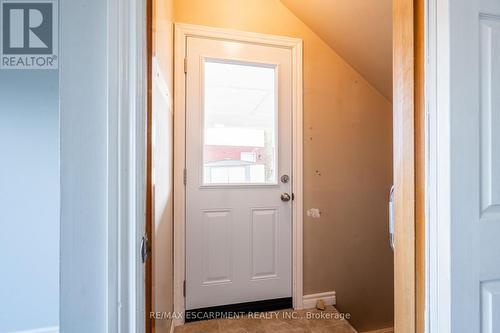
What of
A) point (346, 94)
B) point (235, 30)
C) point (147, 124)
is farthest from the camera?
point (346, 94)

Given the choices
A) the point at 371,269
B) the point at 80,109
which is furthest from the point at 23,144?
the point at 371,269

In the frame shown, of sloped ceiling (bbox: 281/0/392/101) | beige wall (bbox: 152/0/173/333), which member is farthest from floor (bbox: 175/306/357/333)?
sloped ceiling (bbox: 281/0/392/101)

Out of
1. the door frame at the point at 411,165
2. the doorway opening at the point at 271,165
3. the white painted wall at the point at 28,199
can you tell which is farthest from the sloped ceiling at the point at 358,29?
the white painted wall at the point at 28,199

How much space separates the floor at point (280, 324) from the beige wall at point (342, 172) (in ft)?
0.65

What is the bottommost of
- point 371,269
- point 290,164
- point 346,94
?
point 371,269

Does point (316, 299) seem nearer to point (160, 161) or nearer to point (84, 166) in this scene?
point (160, 161)

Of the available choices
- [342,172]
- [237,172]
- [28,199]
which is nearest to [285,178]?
[237,172]

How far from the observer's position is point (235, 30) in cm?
175

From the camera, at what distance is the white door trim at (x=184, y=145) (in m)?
1.65

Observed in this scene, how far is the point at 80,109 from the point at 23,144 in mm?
436

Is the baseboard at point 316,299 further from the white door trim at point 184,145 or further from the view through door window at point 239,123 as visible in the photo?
Result: the view through door window at point 239,123

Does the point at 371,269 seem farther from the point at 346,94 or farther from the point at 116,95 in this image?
the point at 116,95

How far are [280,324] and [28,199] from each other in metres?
1.64

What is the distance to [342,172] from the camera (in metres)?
1.97
